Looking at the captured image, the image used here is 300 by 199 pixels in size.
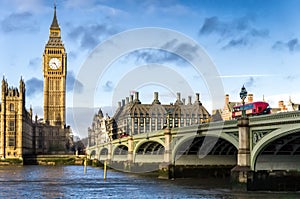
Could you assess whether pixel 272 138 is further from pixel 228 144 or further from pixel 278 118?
pixel 228 144

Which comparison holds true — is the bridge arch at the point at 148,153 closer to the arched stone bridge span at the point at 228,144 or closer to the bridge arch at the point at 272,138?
the arched stone bridge span at the point at 228,144

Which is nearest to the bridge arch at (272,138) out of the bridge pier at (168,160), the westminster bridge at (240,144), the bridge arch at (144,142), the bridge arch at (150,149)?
the westminster bridge at (240,144)

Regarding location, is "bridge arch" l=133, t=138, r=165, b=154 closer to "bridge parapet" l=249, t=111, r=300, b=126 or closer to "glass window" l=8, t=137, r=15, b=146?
"bridge parapet" l=249, t=111, r=300, b=126

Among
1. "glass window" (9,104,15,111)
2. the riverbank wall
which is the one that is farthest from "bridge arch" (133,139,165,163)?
"glass window" (9,104,15,111)

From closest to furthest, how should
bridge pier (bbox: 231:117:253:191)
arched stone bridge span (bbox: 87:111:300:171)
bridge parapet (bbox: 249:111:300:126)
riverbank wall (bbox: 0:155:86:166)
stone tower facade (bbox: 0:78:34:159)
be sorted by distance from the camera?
bridge parapet (bbox: 249:111:300:126)
arched stone bridge span (bbox: 87:111:300:171)
bridge pier (bbox: 231:117:253:191)
stone tower facade (bbox: 0:78:34:159)
riverbank wall (bbox: 0:155:86:166)

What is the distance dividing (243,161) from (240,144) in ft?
4.93

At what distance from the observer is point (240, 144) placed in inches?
1822

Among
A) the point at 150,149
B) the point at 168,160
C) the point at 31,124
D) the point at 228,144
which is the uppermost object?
the point at 31,124

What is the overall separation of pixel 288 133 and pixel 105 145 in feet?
295

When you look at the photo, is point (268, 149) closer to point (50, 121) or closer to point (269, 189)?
point (269, 189)

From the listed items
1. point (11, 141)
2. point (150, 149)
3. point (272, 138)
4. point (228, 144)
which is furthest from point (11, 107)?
point (272, 138)

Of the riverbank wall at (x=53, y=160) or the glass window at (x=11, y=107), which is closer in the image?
the glass window at (x=11, y=107)

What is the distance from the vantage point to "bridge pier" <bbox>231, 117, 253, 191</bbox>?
45406 millimetres

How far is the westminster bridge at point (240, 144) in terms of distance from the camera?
141 ft
